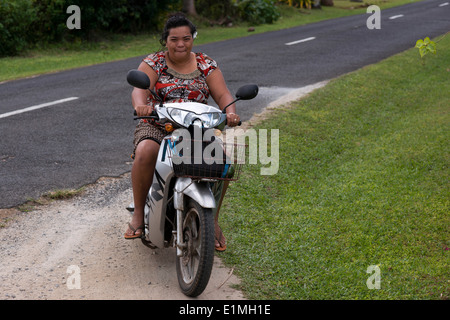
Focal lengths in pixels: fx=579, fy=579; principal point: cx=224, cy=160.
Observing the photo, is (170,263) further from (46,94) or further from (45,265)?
(46,94)

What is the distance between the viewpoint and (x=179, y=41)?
4.43m

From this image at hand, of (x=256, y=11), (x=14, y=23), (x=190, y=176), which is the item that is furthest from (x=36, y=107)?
(x=256, y=11)

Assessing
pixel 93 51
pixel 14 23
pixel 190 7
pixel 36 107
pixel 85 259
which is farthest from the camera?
pixel 190 7

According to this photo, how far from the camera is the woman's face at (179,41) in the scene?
14.5 feet

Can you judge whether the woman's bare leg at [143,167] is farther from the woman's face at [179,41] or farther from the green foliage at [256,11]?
the green foliage at [256,11]

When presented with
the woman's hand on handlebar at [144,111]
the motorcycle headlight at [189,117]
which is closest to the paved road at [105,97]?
the woman's hand on handlebar at [144,111]

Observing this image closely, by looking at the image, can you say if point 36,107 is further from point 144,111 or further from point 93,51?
point 93,51

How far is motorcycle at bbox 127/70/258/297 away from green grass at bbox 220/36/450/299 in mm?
502

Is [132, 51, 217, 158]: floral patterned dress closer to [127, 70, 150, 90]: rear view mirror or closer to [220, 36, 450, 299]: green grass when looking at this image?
[127, 70, 150, 90]: rear view mirror

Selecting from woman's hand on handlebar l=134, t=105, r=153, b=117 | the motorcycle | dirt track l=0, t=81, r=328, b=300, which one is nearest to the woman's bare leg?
the motorcycle

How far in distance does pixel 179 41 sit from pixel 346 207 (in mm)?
2438

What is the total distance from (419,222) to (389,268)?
3.33 ft
